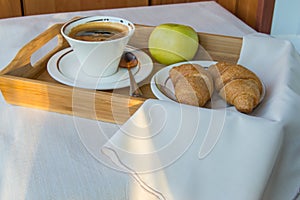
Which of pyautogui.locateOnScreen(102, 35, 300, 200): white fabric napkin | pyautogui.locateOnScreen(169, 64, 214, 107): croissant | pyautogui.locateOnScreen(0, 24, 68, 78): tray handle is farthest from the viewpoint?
pyautogui.locateOnScreen(0, 24, 68, 78): tray handle

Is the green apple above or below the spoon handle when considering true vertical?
above

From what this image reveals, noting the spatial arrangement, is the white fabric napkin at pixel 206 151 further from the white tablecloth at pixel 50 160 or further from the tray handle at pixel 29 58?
the tray handle at pixel 29 58

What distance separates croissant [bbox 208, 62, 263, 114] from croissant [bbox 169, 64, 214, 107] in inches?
0.6

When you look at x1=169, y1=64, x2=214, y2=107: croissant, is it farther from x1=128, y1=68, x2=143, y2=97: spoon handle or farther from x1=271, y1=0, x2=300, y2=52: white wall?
x1=271, y1=0, x2=300, y2=52: white wall

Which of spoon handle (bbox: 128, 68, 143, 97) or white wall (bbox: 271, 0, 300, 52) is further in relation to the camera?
white wall (bbox: 271, 0, 300, 52)

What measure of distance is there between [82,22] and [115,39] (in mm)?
113

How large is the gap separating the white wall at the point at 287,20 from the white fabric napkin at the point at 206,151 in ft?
2.08

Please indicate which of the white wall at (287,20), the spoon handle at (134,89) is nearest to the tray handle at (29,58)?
the spoon handle at (134,89)

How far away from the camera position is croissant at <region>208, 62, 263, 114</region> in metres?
0.55

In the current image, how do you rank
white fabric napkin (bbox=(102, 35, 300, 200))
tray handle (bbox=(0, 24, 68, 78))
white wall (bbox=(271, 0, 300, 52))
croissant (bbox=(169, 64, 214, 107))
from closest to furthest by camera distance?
white fabric napkin (bbox=(102, 35, 300, 200))
croissant (bbox=(169, 64, 214, 107))
tray handle (bbox=(0, 24, 68, 78))
white wall (bbox=(271, 0, 300, 52))

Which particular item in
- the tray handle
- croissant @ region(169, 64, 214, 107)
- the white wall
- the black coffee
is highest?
the black coffee

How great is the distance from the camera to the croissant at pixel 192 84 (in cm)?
56

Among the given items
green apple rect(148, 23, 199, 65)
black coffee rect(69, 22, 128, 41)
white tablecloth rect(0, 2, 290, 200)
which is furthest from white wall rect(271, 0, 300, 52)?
white tablecloth rect(0, 2, 290, 200)

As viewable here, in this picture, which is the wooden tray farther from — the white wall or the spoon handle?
the white wall
